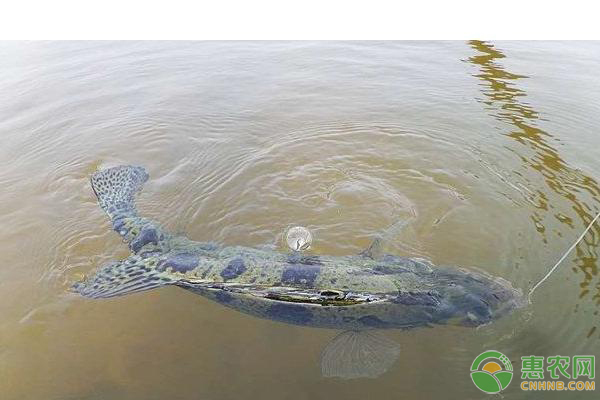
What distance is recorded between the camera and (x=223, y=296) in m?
3.83

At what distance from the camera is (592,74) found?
7.75 metres

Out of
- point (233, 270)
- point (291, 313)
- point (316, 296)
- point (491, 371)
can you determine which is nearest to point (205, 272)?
point (233, 270)

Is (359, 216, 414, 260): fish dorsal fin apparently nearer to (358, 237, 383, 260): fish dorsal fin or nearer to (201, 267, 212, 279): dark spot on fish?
(358, 237, 383, 260): fish dorsal fin

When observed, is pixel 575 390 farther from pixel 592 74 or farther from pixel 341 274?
pixel 592 74

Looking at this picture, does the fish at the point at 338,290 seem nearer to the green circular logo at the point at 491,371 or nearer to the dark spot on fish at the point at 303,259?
the dark spot on fish at the point at 303,259

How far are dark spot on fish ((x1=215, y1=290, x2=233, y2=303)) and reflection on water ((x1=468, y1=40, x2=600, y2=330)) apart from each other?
3.09m

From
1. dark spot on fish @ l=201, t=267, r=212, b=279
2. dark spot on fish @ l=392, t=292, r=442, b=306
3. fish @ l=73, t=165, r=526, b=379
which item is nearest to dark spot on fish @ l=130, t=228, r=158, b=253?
fish @ l=73, t=165, r=526, b=379

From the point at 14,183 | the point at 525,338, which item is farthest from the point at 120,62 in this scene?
the point at 525,338

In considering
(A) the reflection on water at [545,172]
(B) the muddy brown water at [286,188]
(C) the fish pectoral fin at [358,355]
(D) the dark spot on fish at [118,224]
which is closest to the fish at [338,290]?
(C) the fish pectoral fin at [358,355]

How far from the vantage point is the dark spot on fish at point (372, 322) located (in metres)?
3.62

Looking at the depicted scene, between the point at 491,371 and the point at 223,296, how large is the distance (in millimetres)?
2335

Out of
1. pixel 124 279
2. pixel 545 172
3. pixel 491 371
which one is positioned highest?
pixel 545 172

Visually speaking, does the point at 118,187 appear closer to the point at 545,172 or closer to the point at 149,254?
the point at 149,254

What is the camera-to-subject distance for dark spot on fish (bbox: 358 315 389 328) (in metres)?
3.62
